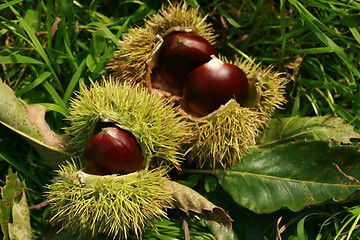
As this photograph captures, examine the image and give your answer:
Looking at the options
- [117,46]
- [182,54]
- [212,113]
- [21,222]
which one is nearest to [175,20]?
[182,54]

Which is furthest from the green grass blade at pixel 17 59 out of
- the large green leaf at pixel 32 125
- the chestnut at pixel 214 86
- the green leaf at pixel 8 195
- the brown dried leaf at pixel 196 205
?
the brown dried leaf at pixel 196 205

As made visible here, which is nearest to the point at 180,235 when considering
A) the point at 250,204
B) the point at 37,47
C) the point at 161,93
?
the point at 250,204

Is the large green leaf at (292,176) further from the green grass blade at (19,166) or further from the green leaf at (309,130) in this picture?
the green grass blade at (19,166)

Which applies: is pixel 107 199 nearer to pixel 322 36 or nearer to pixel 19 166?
pixel 19 166

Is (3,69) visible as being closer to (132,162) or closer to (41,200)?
(41,200)

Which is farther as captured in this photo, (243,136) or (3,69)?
(3,69)

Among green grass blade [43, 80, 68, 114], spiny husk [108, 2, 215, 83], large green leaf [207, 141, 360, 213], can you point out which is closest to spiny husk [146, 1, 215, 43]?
spiny husk [108, 2, 215, 83]

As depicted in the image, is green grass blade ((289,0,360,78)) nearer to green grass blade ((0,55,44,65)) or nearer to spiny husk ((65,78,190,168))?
spiny husk ((65,78,190,168))
